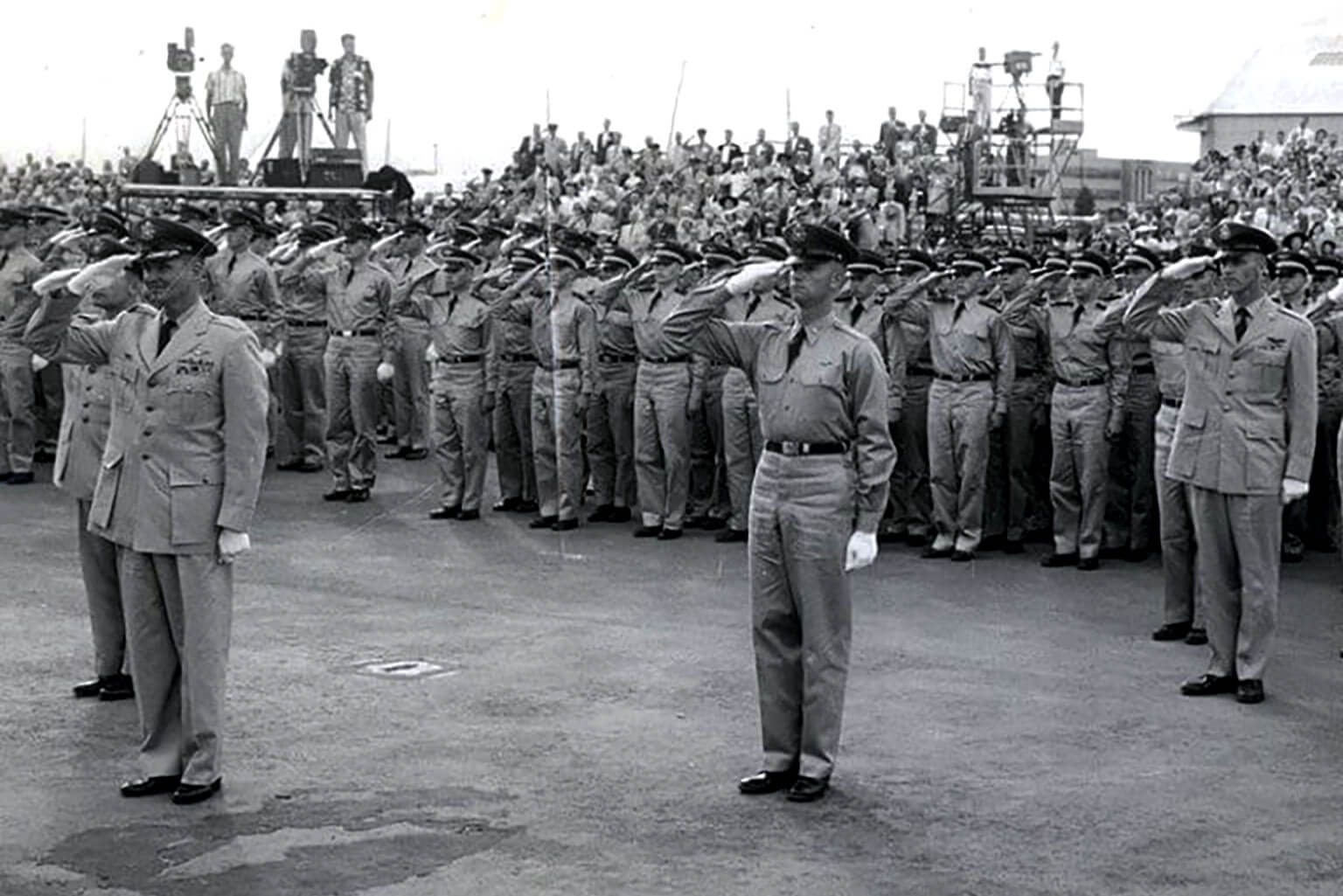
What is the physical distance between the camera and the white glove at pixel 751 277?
737cm

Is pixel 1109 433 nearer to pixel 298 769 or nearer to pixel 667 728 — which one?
pixel 667 728

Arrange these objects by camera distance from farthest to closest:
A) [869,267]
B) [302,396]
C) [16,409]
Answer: [302,396]
[16,409]
[869,267]

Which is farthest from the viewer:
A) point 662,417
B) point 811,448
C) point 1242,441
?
point 662,417

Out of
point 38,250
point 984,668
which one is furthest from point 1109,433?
point 38,250

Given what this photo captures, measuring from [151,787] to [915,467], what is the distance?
25.0 ft

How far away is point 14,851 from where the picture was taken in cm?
661

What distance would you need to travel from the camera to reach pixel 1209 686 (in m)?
9.20

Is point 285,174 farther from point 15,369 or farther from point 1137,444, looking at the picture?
point 1137,444

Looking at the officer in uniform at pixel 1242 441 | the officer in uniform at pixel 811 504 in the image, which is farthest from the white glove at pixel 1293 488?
the officer in uniform at pixel 811 504

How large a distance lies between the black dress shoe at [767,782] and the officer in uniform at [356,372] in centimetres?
833

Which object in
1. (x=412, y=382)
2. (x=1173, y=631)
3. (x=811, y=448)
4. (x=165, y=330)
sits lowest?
(x=1173, y=631)

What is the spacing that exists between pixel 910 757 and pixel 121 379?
3282mm

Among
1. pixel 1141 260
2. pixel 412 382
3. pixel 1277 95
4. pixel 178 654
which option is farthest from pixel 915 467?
pixel 1277 95

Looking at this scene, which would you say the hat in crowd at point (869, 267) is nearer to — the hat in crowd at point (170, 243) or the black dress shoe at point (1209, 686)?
the black dress shoe at point (1209, 686)
